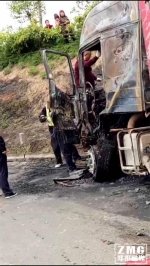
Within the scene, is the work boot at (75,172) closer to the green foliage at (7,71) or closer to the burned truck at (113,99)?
the burned truck at (113,99)

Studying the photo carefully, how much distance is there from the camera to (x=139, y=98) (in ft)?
14.9

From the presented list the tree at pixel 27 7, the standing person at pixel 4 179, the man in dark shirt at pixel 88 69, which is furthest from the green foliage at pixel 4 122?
the tree at pixel 27 7

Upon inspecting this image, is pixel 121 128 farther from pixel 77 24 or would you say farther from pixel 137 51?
pixel 77 24

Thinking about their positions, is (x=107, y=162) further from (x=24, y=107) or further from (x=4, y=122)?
(x=24, y=107)

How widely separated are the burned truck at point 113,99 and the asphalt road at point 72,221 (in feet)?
1.61

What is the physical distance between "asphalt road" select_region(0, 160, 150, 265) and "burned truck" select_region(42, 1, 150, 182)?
0.49m

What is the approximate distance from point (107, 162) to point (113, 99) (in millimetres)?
1445

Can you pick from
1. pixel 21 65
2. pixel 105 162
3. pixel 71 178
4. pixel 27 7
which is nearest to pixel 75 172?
pixel 71 178

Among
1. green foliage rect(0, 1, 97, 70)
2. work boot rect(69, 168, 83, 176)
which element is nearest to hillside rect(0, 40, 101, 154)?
green foliage rect(0, 1, 97, 70)

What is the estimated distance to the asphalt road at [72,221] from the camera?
3.48 m

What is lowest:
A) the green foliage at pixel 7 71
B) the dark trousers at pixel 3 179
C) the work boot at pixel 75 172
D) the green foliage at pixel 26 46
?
the work boot at pixel 75 172

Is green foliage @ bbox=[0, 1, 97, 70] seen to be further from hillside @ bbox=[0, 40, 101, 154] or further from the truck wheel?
the truck wheel

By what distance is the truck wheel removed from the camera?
608cm

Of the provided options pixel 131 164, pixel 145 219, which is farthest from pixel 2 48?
pixel 145 219
